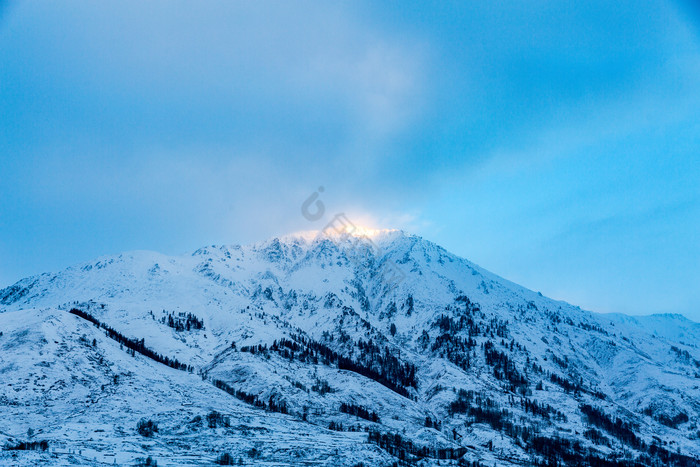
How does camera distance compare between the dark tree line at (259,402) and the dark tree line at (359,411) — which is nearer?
the dark tree line at (259,402)

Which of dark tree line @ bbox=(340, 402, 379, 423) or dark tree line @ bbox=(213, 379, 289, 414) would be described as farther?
dark tree line @ bbox=(340, 402, 379, 423)

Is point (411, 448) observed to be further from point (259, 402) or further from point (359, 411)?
point (259, 402)

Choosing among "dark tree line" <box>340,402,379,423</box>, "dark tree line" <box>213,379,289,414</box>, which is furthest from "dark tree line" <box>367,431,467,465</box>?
"dark tree line" <box>213,379,289,414</box>

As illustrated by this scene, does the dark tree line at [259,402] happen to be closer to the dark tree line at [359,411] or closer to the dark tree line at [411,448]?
the dark tree line at [359,411]

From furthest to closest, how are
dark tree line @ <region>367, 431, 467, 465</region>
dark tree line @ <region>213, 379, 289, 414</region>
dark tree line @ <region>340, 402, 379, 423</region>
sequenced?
1. dark tree line @ <region>340, 402, 379, 423</region>
2. dark tree line @ <region>213, 379, 289, 414</region>
3. dark tree line @ <region>367, 431, 467, 465</region>

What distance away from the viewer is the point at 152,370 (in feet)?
567

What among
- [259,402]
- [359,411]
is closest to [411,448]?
[359,411]

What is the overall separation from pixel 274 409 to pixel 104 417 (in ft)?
217

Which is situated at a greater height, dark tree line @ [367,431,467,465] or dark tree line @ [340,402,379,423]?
dark tree line @ [340,402,379,423]

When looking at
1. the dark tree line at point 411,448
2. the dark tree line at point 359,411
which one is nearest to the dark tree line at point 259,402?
the dark tree line at point 359,411

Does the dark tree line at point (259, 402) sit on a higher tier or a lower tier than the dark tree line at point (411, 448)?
higher

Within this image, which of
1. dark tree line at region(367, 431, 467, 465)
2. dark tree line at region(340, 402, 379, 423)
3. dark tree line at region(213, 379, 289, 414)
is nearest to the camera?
dark tree line at region(367, 431, 467, 465)

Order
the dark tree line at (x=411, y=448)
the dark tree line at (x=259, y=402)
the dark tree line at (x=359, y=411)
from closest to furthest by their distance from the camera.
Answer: the dark tree line at (x=411, y=448) → the dark tree line at (x=259, y=402) → the dark tree line at (x=359, y=411)

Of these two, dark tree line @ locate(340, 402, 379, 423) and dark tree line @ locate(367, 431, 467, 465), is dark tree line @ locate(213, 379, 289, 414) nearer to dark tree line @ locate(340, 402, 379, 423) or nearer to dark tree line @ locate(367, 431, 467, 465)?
dark tree line @ locate(340, 402, 379, 423)
